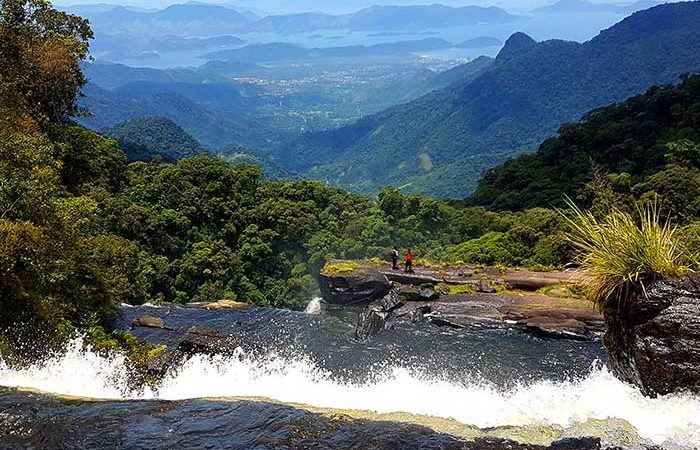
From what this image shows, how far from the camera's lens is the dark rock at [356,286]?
22156 mm

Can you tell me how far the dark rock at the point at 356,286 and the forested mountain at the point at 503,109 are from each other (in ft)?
320

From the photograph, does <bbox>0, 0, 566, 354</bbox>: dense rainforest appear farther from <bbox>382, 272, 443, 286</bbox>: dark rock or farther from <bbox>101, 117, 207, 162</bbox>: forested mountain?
<bbox>101, 117, 207, 162</bbox>: forested mountain

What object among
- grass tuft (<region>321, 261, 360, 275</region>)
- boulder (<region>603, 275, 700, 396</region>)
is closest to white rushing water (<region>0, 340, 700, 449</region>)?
boulder (<region>603, 275, 700, 396</region>)

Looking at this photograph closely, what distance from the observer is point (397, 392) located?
447 inches

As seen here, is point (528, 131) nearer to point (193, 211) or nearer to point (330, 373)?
point (193, 211)

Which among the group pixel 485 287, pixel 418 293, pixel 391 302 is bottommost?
pixel 391 302

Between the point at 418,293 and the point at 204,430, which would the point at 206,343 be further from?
the point at 418,293

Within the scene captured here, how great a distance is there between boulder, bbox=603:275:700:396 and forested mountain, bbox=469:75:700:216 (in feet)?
92.4

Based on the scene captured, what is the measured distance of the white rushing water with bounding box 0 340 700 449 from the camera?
8.50m

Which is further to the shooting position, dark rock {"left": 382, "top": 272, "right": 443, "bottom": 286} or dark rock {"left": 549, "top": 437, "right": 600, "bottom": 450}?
dark rock {"left": 382, "top": 272, "right": 443, "bottom": 286}

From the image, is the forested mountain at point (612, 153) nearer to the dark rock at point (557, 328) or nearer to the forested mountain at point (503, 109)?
the dark rock at point (557, 328)

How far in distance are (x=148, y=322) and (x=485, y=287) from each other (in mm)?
11966

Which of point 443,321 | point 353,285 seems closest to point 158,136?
point 353,285

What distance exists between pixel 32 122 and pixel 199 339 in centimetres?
959
